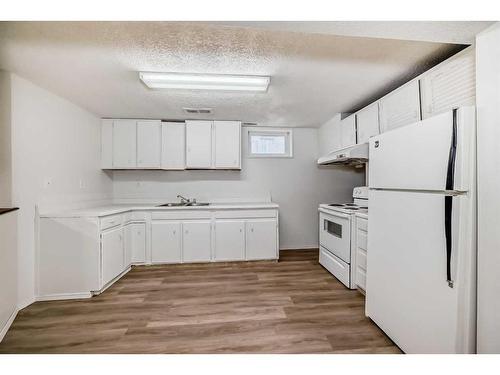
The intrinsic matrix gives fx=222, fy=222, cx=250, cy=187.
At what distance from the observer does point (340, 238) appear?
2748 millimetres

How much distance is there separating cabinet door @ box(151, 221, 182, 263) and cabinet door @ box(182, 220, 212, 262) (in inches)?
3.5

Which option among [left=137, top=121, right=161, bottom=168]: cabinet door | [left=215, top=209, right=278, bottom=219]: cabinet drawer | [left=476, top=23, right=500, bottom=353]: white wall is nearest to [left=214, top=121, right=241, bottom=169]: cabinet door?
[left=215, top=209, right=278, bottom=219]: cabinet drawer

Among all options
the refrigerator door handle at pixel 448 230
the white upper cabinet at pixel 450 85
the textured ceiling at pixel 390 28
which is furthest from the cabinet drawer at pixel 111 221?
the white upper cabinet at pixel 450 85

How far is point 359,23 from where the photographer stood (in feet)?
3.82

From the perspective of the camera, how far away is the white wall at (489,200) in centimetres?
114

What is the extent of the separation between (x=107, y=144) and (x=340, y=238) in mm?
3694

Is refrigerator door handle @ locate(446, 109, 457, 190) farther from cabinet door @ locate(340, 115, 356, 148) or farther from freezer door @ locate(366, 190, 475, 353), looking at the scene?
cabinet door @ locate(340, 115, 356, 148)

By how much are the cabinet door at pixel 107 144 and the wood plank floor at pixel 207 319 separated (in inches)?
70.9

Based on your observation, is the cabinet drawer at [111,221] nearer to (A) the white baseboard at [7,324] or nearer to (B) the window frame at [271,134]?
(A) the white baseboard at [7,324]

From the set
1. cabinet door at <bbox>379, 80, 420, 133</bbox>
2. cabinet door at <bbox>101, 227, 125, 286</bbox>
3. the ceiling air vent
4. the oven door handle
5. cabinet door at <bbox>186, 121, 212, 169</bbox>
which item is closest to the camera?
cabinet door at <bbox>379, 80, 420, 133</bbox>

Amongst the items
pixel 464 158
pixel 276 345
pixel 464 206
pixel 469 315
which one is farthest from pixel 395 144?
pixel 276 345

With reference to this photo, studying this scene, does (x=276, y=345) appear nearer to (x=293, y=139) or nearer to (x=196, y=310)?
(x=196, y=310)

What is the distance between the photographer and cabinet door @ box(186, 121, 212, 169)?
3.61m

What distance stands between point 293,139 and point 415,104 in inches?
90.1
